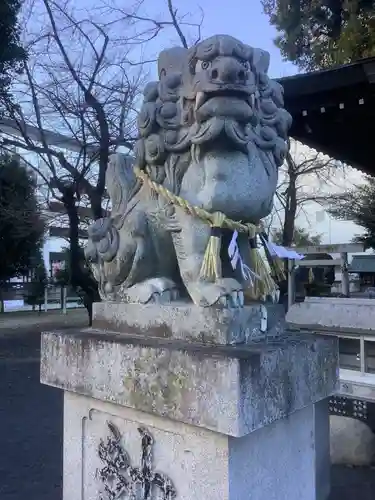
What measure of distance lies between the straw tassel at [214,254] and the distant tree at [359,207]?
887 centimetres

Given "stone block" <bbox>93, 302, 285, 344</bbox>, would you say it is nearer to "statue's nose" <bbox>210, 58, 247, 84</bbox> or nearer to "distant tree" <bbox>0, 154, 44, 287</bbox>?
"statue's nose" <bbox>210, 58, 247, 84</bbox>

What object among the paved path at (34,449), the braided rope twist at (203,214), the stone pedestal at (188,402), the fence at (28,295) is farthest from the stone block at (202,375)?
the fence at (28,295)

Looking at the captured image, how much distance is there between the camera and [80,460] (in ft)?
6.39

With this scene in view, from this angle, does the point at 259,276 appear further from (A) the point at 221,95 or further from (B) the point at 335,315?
(B) the point at 335,315

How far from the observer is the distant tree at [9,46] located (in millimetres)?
8180

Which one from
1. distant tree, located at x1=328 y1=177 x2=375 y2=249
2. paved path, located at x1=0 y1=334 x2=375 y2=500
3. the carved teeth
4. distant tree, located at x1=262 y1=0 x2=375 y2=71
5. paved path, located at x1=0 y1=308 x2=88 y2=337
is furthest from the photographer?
paved path, located at x1=0 y1=308 x2=88 y2=337

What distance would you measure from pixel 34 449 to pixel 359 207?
9.51 meters

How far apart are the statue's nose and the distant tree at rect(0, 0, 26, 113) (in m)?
7.75

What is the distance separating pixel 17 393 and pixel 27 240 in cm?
891

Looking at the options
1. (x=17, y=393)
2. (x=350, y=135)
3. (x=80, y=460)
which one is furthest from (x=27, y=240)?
(x=80, y=460)

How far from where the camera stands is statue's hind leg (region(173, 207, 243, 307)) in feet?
5.32

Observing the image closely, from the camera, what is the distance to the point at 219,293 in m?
1.62

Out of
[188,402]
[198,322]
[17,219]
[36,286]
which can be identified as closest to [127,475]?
[188,402]

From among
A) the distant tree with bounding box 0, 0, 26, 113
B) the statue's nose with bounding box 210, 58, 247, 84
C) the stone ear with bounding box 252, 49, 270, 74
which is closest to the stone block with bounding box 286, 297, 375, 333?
the stone ear with bounding box 252, 49, 270, 74
